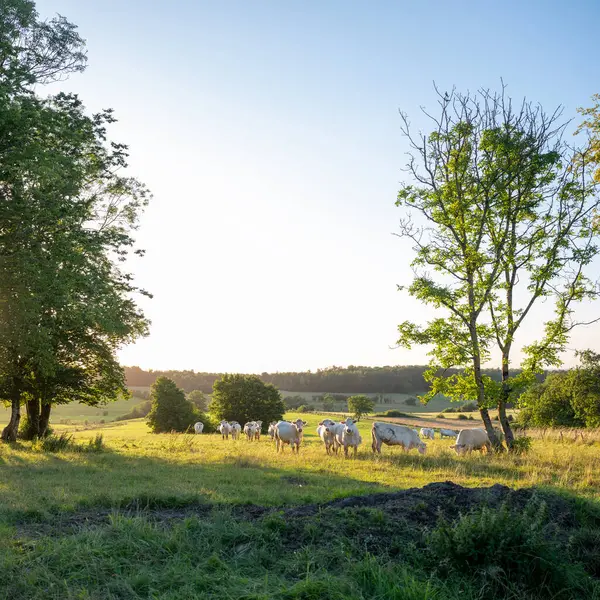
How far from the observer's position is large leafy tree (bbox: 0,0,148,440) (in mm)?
17656

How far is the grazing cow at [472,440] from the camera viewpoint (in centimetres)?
2277

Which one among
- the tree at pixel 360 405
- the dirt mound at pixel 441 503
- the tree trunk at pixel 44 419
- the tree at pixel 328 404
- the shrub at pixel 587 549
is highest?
the dirt mound at pixel 441 503

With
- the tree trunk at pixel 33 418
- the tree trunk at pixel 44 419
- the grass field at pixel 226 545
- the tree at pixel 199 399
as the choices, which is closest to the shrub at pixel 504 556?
the grass field at pixel 226 545

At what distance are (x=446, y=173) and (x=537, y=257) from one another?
5172 mm

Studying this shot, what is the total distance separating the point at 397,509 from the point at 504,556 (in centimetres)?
225

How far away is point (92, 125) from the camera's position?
22750mm

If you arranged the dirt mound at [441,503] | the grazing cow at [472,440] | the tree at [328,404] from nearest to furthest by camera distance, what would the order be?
the dirt mound at [441,503]
the grazing cow at [472,440]
the tree at [328,404]

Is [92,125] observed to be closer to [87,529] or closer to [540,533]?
[87,529]

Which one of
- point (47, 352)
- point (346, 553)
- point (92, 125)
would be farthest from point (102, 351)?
point (346, 553)

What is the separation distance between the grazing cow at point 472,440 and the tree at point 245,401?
37.7 m

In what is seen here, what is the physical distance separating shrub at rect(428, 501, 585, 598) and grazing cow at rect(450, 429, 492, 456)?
17.2 m

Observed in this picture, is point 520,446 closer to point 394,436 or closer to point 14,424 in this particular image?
point 394,436

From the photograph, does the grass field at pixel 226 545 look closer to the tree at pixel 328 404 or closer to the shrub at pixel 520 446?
the shrub at pixel 520 446

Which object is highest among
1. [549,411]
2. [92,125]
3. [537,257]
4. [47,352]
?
[92,125]
